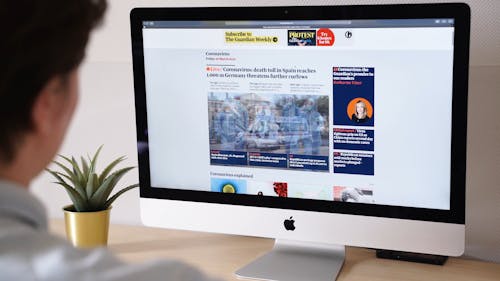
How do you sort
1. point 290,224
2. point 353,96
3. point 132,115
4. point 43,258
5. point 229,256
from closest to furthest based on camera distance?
1. point 43,258
2. point 353,96
3. point 290,224
4. point 229,256
5. point 132,115

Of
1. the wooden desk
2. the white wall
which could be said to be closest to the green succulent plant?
the wooden desk

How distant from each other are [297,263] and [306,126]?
29 centimetres

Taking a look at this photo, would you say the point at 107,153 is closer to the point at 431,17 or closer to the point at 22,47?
the point at 431,17

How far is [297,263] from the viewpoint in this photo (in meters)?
1.66

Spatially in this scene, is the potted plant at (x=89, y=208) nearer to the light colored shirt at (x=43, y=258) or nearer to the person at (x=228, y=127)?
the person at (x=228, y=127)

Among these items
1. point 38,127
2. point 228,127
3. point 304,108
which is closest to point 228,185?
point 228,127

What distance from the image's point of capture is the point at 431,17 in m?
1.46

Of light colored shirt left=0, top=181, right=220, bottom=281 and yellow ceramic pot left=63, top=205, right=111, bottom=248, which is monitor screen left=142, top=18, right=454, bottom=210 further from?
light colored shirt left=0, top=181, right=220, bottom=281

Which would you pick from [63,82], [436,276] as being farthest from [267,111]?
[63,82]

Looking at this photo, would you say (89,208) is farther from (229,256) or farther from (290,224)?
(290,224)

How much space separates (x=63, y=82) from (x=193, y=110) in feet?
3.05

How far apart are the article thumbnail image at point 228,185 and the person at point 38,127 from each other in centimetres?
91

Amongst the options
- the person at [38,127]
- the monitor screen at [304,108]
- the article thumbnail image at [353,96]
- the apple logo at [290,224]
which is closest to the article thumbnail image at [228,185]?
the monitor screen at [304,108]

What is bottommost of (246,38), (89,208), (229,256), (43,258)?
(229,256)
